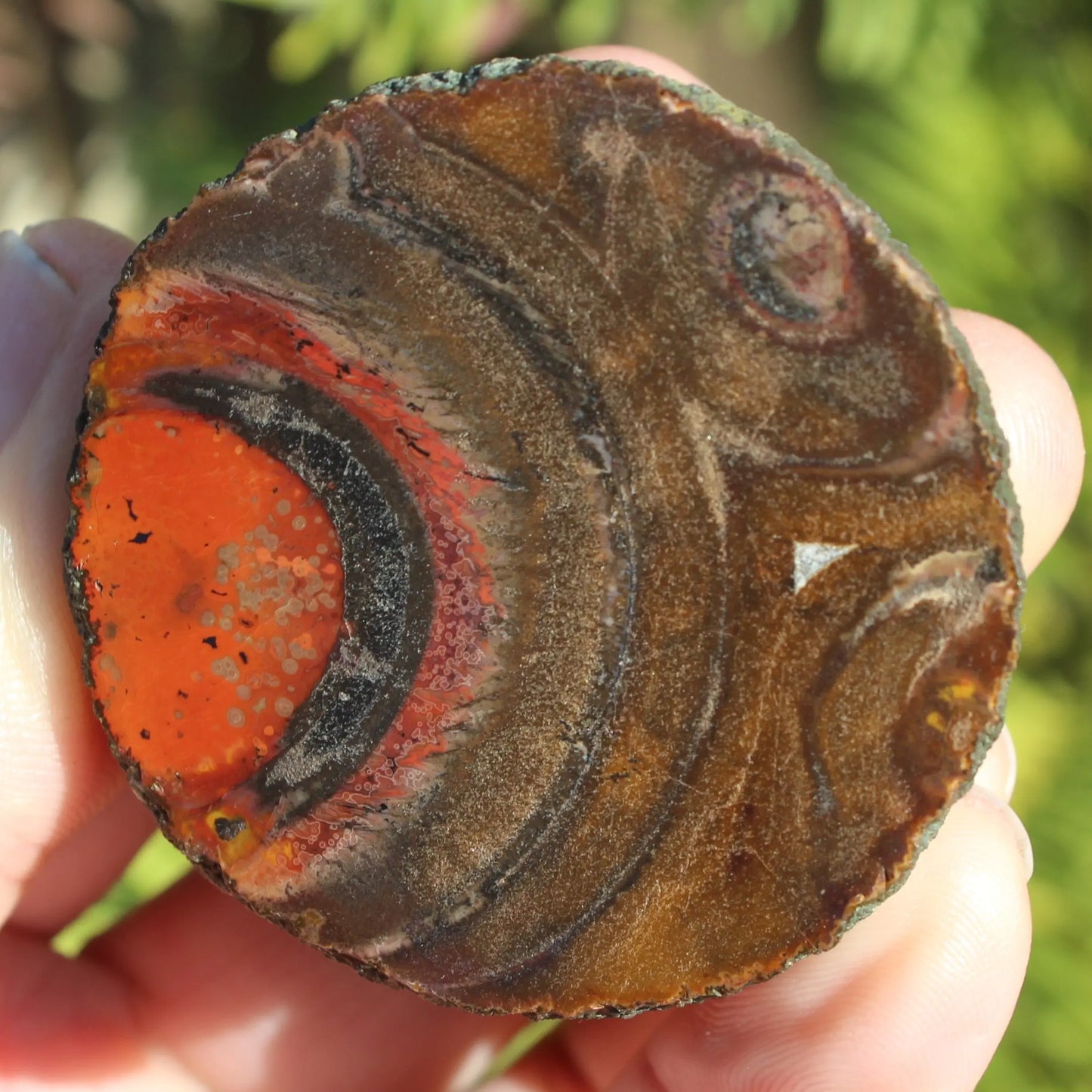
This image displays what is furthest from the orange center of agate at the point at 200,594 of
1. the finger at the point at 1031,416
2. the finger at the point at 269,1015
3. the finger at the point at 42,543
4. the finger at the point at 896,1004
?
the finger at the point at 1031,416

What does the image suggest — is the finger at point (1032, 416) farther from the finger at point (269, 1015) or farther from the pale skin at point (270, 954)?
the finger at point (269, 1015)

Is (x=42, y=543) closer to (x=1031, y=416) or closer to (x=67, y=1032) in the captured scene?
(x=67, y=1032)

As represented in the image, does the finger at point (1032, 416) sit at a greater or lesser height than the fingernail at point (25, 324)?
lesser

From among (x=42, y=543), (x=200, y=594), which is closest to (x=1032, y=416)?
(x=200, y=594)

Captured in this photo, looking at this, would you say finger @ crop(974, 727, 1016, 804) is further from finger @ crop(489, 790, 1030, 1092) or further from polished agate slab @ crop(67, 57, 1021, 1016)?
polished agate slab @ crop(67, 57, 1021, 1016)

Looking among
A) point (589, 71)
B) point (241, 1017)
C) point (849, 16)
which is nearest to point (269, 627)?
point (589, 71)

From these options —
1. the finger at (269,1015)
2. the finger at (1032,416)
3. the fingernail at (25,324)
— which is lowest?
the finger at (269,1015)
